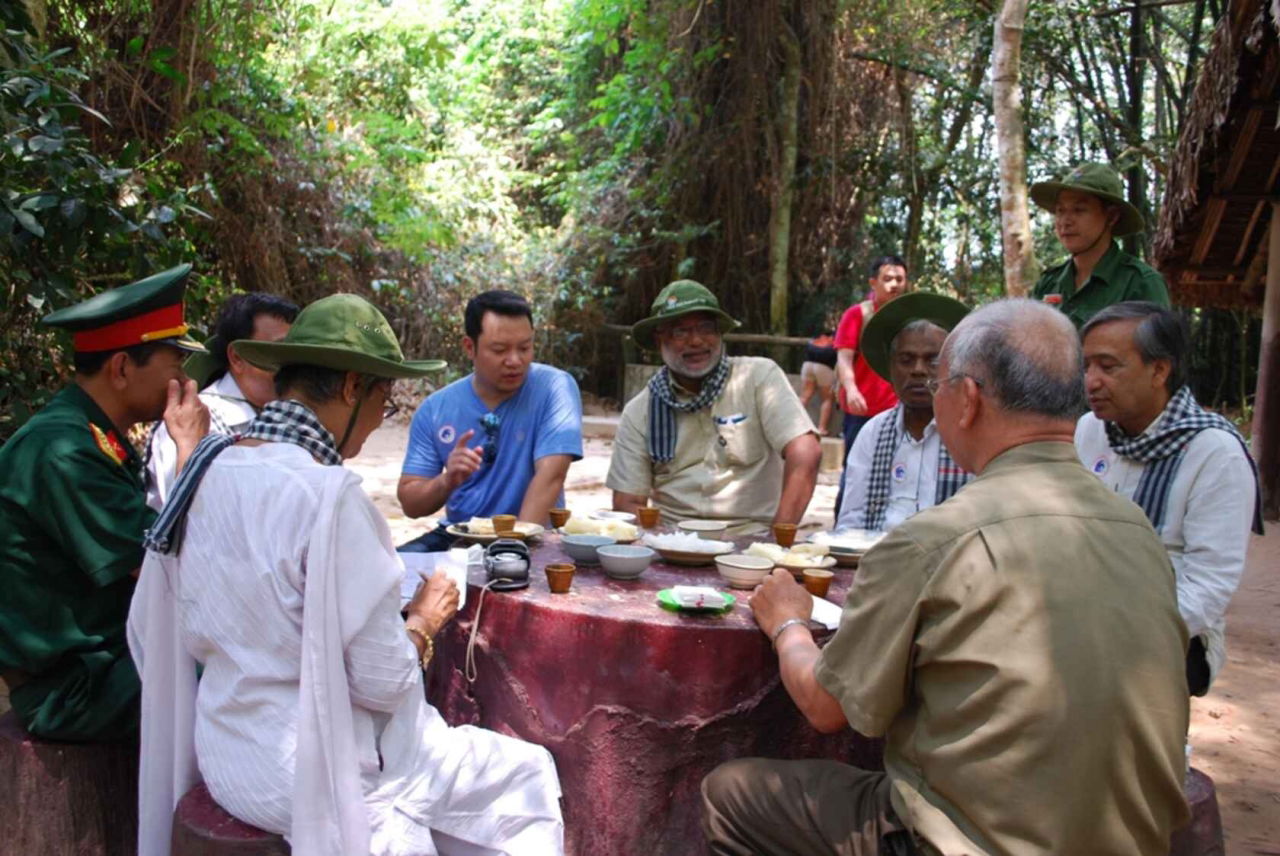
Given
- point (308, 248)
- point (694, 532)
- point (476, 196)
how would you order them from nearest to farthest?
point (694, 532), point (308, 248), point (476, 196)

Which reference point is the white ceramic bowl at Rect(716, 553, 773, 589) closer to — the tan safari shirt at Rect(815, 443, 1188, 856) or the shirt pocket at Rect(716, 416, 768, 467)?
the tan safari shirt at Rect(815, 443, 1188, 856)

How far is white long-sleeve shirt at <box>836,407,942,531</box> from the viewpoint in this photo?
3748mm

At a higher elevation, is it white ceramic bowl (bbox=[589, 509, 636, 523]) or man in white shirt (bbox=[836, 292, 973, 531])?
man in white shirt (bbox=[836, 292, 973, 531])

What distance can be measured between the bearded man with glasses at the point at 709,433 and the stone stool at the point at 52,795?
236 cm

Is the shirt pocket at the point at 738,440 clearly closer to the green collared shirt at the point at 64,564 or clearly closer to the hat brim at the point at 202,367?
the hat brim at the point at 202,367

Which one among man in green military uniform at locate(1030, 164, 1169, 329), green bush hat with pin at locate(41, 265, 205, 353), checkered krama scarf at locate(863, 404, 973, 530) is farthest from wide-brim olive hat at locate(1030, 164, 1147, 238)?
green bush hat with pin at locate(41, 265, 205, 353)

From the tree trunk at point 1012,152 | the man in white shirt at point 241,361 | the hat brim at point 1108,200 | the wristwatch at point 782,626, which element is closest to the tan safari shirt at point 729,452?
the hat brim at point 1108,200

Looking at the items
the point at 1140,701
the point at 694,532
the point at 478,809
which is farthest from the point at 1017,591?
the point at 694,532

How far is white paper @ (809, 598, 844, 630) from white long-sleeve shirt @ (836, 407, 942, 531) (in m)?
1.19

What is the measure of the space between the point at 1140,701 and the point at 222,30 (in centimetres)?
780

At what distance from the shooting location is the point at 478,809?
230 centimetres

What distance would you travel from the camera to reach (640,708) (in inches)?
99.4

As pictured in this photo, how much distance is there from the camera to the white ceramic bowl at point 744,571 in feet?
9.26

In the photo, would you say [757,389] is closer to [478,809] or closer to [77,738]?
[478,809]
